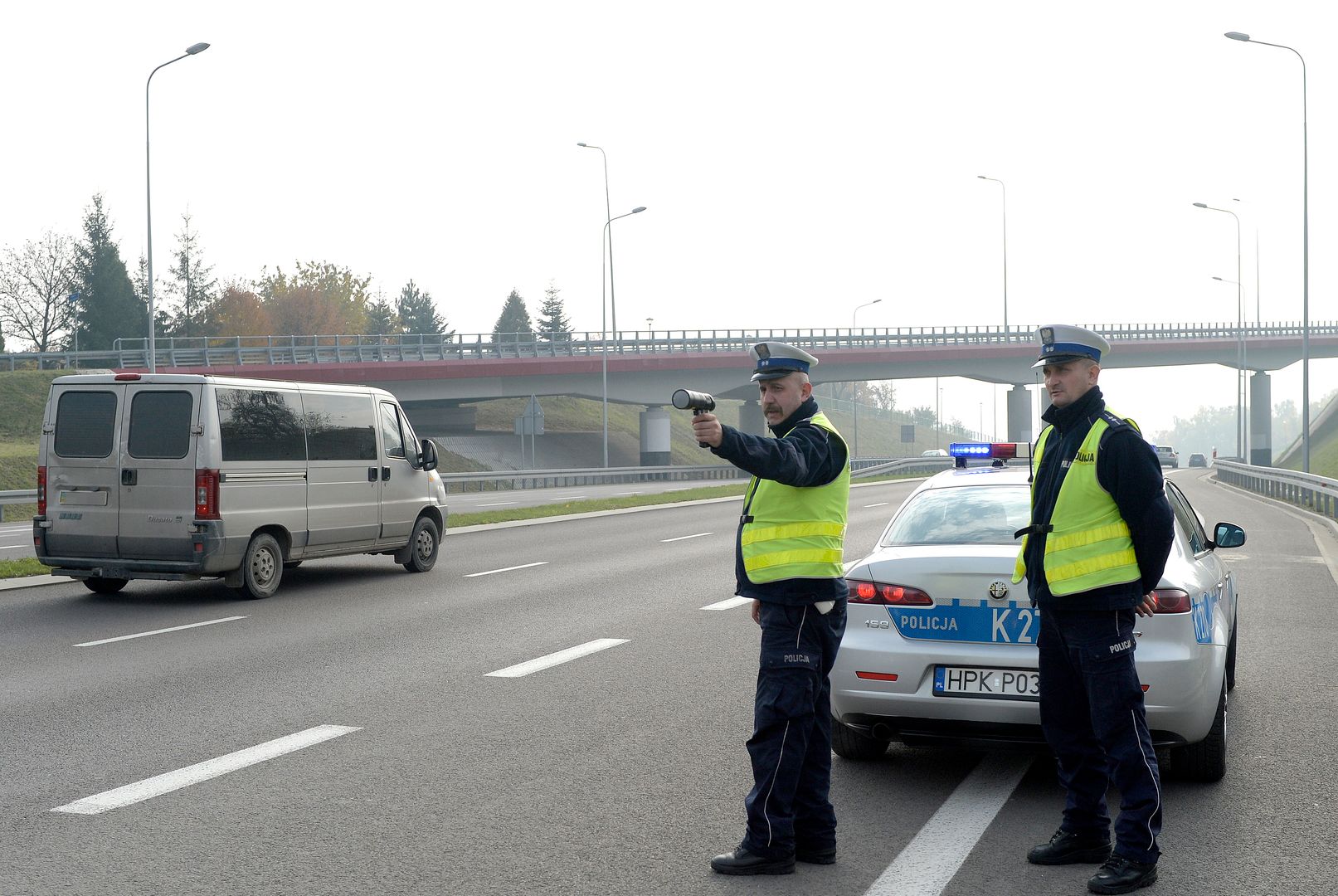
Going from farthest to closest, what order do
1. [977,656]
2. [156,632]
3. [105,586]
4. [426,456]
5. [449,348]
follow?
[449,348] < [426,456] < [105,586] < [156,632] < [977,656]

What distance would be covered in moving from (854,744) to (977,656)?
2.99ft

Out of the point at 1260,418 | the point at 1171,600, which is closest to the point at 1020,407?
the point at 1260,418

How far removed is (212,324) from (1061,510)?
102375 millimetres

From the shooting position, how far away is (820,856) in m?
4.86

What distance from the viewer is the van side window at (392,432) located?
15406mm

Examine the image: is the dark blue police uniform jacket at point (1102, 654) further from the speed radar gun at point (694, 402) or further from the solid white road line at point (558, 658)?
the solid white road line at point (558, 658)

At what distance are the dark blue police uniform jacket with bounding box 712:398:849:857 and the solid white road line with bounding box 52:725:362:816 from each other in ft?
8.59

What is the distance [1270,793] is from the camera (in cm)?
577

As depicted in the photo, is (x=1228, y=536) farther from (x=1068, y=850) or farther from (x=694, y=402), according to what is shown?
(x=694, y=402)

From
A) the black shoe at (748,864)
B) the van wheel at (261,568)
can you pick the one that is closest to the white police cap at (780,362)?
the black shoe at (748,864)

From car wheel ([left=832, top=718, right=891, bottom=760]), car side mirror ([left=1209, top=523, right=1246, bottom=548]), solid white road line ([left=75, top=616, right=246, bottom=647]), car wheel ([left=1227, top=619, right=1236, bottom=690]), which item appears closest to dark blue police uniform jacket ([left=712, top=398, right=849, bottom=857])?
car wheel ([left=832, top=718, right=891, bottom=760])

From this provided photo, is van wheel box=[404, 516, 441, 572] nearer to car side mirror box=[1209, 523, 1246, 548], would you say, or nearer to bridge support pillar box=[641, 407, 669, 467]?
car side mirror box=[1209, 523, 1246, 548]

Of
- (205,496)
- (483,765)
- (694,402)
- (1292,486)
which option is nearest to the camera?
(694,402)

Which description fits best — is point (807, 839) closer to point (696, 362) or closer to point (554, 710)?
point (554, 710)
